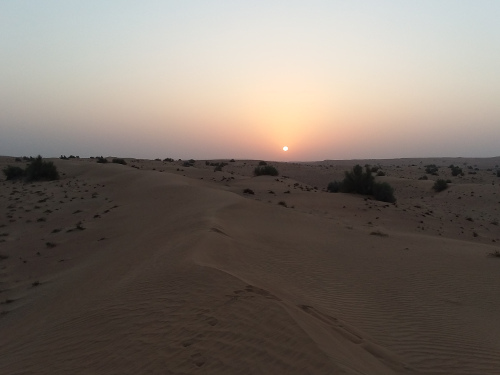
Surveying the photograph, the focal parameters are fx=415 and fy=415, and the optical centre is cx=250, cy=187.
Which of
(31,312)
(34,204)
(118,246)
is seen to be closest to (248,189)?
(34,204)

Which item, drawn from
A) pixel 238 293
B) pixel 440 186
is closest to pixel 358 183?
pixel 440 186

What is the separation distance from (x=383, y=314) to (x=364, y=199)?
1896 cm

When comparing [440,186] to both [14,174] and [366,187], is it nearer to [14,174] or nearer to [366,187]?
[366,187]

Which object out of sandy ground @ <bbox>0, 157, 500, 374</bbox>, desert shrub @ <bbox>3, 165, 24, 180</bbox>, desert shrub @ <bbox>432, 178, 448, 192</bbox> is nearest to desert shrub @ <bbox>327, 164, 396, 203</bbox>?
sandy ground @ <bbox>0, 157, 500, 374</bbox>

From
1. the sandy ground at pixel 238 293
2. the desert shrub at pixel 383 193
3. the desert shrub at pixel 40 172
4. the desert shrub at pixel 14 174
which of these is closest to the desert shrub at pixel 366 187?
the desert shrub at pixel 383 193

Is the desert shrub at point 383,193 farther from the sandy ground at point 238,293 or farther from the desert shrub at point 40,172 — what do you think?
the desert shrub at point 40,172

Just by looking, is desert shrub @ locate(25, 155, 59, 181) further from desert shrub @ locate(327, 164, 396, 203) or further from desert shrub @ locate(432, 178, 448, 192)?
desert shrub @ locate(432, 178, 448, 192)

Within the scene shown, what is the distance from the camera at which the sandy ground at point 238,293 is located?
5.49m

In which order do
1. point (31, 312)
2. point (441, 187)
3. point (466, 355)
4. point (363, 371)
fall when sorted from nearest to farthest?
1. point (363, 371)
2. point (466, 355)
3. point (31, 312)
4. point (441, 187)

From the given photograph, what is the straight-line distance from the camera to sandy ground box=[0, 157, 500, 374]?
549cm

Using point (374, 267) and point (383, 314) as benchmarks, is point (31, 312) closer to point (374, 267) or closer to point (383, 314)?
point (383, 314)

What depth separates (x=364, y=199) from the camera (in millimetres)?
26438

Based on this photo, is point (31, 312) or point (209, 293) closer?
point (209, 293)

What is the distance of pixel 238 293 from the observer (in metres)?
6.82
